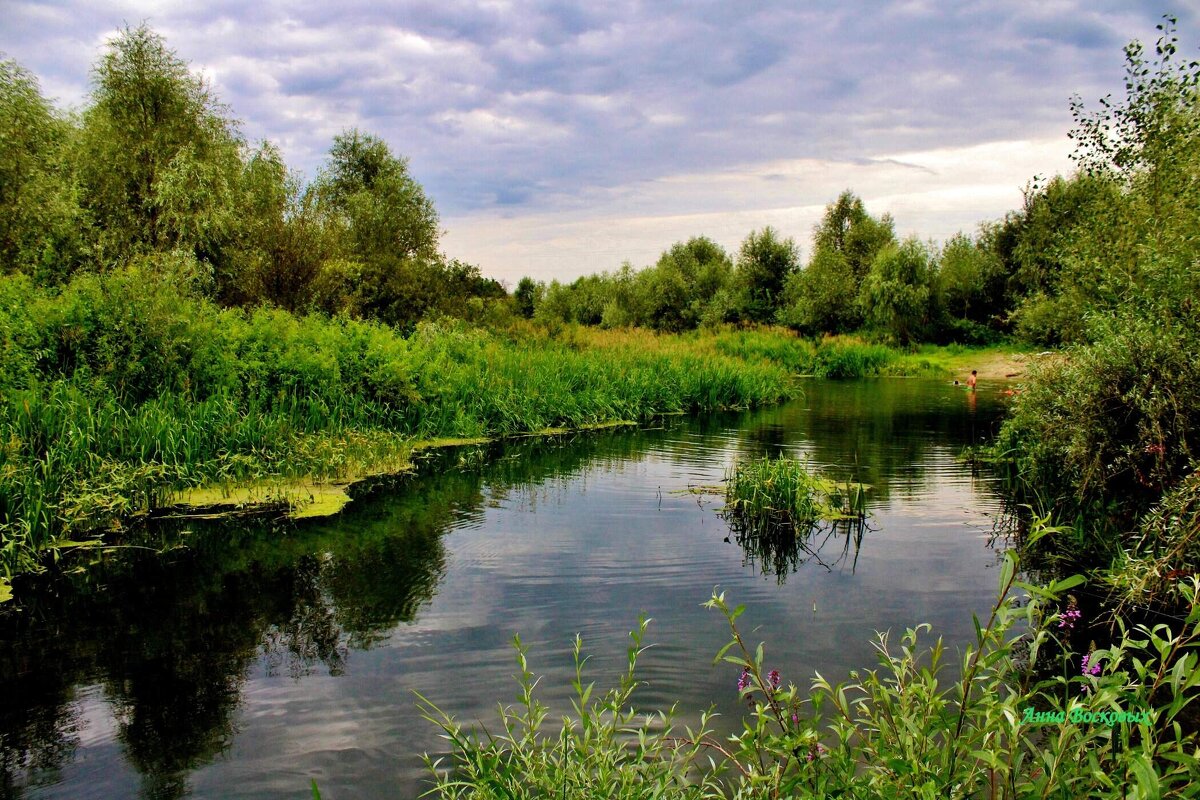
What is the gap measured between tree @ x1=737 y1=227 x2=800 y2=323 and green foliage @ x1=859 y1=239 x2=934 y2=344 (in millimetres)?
10437

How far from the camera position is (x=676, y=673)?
5.91m

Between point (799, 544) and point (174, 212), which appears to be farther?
point (174, 212)

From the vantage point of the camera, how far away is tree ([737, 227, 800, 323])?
60.7 metres

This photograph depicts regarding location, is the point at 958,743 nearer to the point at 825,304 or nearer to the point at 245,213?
the point at 245,213

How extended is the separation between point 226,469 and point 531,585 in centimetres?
592

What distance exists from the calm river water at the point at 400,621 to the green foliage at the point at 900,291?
38824 millimetres

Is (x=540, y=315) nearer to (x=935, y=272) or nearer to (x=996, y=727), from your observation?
(x=996, y=727)

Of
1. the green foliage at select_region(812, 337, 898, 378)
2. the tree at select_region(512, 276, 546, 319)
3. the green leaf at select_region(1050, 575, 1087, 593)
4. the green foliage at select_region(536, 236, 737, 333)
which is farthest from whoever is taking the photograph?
the tree at select_region(512, 276, 546, 319)

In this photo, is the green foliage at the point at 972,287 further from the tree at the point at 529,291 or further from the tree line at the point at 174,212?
the tree at the point at 529,291

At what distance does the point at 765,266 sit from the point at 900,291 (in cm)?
1524

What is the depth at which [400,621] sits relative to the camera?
700 cm

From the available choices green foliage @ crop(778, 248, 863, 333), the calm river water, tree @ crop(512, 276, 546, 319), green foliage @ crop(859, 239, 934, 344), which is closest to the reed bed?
the calm river water

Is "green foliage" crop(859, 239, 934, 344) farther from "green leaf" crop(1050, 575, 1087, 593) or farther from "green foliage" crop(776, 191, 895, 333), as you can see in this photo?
"green leaf" crop(1050, 575, 1087, 593)

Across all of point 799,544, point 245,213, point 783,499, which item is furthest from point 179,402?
point 245,213
